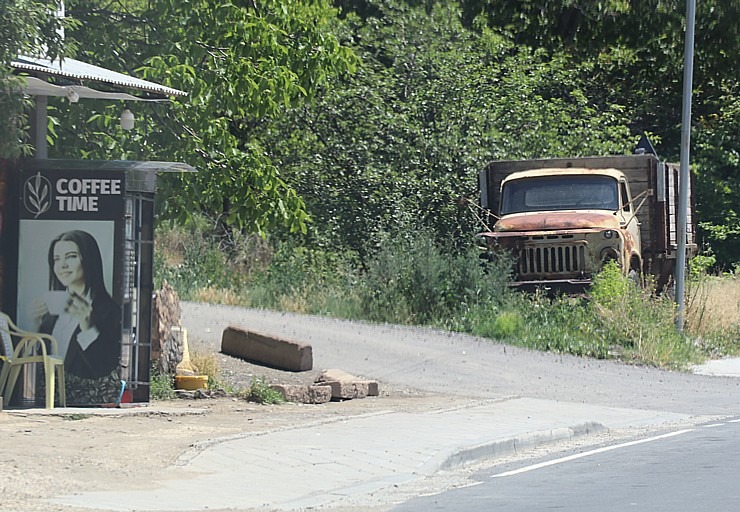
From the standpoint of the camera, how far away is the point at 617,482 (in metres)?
10.2

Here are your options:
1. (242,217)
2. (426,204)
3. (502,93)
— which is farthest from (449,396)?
(502,93)

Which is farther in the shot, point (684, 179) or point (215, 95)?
point (684, 179)

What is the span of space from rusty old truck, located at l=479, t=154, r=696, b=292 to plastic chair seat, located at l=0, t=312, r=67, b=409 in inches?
417

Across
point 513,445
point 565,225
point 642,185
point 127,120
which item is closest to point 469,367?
point 565,225

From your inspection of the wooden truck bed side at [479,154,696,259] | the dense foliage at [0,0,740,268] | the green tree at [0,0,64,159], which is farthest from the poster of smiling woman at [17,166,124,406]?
the wooden truck bed side at [479,154,696,259]

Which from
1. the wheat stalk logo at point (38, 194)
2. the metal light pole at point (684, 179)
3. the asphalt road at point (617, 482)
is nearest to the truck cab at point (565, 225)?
the metal light pole at point (684, 179)

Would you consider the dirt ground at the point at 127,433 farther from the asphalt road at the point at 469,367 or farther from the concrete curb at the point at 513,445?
the concrete curb at the point at 513,445

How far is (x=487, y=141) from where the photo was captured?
28047mm

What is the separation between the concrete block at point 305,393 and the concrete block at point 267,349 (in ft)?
6.90

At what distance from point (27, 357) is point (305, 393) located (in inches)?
131

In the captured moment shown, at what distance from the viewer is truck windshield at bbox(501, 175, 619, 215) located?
2347 cm

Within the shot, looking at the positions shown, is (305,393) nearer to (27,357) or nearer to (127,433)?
(27,357)

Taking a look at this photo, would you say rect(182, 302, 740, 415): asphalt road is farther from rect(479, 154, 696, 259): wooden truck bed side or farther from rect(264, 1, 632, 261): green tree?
rect(264, 1, 632, 261): green tree

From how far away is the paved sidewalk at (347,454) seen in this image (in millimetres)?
9297
